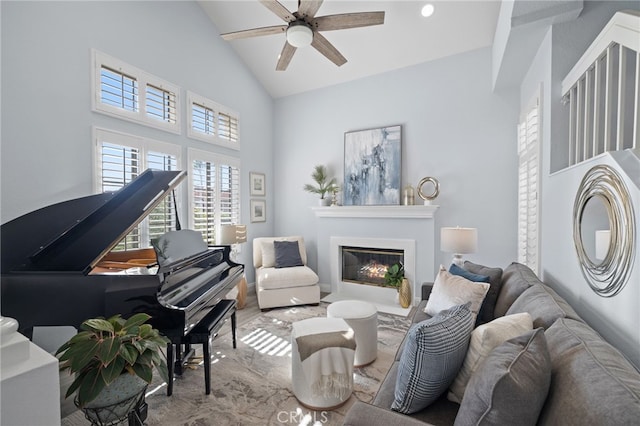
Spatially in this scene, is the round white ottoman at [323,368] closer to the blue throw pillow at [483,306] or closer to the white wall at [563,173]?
the blue throw pillow at [483,306]

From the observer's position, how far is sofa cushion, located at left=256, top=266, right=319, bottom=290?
3896mm

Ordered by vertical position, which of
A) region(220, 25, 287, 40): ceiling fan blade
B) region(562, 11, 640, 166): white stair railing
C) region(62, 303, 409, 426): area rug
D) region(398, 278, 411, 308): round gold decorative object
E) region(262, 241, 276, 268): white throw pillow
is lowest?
region(62, 303, 409, 426): area rug

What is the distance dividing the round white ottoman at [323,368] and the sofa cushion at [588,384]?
1.25m

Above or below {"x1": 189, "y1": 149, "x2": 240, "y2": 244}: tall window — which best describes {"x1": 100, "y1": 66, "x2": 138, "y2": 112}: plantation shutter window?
above

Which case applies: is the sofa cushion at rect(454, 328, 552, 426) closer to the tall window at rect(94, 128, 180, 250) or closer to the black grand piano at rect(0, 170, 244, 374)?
the black grand piano at rect(0, 170, 244, 374)

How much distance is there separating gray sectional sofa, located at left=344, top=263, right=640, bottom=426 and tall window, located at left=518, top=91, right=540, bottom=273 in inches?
59.5

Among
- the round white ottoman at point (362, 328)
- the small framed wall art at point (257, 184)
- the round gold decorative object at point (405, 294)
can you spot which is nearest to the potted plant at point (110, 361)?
the round white ottoman at point (362, 328)

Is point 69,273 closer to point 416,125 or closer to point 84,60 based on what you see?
point 84,60

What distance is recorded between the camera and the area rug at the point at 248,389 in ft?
6.23

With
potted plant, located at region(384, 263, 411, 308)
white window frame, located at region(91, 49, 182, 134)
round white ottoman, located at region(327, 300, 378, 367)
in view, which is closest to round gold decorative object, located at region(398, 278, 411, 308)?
potted plant, located at region(384, 263, 411, 308)

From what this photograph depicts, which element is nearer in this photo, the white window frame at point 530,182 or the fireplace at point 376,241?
the white window frame at point 530,182

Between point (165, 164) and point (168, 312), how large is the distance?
2.28m

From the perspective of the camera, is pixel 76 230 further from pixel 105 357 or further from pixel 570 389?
pixel 570 389

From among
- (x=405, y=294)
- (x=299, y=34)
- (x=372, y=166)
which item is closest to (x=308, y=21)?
(x=299, y=34)
